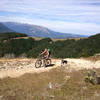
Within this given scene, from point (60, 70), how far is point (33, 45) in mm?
149939

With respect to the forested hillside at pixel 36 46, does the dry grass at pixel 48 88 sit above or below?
above

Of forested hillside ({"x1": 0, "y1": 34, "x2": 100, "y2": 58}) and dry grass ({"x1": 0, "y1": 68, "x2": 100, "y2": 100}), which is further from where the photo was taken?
forested hillside ({"x1": 0, "y1": 34, "x2": 100, "y2": 58})

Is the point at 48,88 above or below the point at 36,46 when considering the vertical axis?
above

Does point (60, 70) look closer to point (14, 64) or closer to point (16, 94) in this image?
point (14, 64)

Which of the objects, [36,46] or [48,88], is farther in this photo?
[36,46]

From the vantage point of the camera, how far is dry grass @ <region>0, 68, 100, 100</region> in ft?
30.2

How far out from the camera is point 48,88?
37.7 feet

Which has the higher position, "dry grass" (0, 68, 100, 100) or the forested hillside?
"dry grass" (0, 68, 100, 100)

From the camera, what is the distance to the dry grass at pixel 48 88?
30.2ft

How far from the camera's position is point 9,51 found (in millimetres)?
148375

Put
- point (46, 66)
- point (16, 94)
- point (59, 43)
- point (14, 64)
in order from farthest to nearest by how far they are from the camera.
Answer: point (59, 43)
point (14, 64)
point (46, 66)
point (16, 94)

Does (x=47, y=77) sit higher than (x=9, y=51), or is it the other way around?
(x=47, y=77)

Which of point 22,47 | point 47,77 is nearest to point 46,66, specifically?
point 47,77

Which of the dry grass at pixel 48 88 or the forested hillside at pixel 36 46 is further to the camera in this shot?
the forested hillside at pixel 36 46
